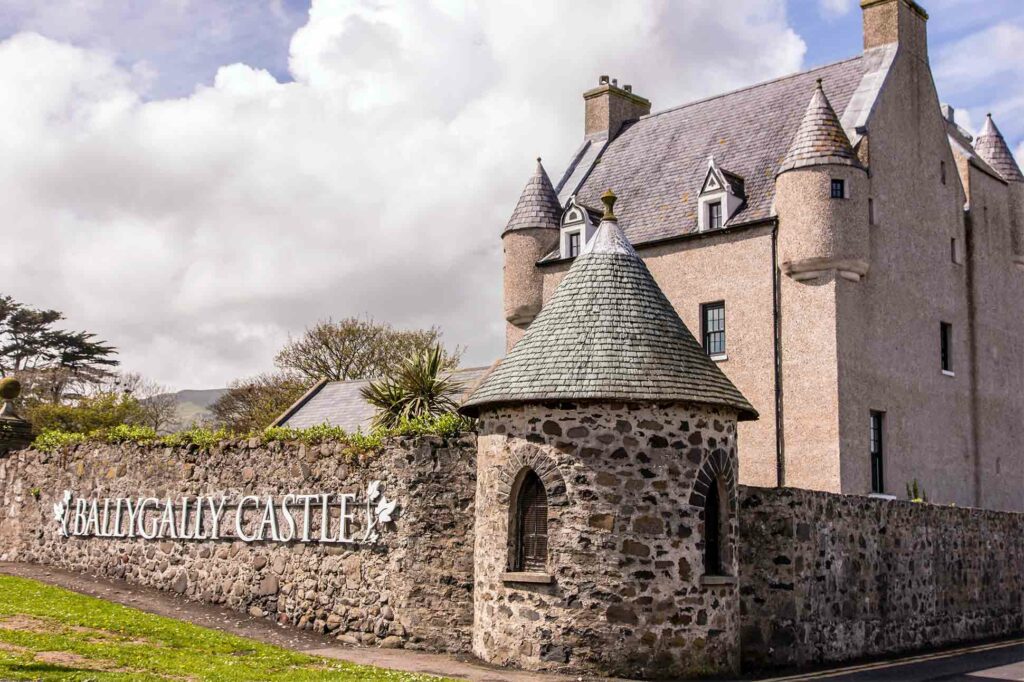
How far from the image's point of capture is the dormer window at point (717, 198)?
28.9 meters

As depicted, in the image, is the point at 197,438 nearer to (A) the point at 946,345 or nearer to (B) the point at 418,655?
(B) the point at 418,655

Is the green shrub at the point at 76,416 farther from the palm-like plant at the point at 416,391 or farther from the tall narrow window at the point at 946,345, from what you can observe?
the tall narrow window at the point at 946,345

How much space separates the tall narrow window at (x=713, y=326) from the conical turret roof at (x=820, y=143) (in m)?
3.88

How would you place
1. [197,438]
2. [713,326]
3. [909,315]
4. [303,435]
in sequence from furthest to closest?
[909,315]
[713,326]
[197,438]
[303,435]

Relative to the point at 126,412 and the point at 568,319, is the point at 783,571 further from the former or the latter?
the point at 126,412

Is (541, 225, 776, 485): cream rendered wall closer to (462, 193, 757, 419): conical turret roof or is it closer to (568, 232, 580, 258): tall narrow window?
(568, 232, 580, 258): tall narrow window

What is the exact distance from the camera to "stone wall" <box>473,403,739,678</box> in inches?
639

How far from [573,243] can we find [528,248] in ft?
4.59

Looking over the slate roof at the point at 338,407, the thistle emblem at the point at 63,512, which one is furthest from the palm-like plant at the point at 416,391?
the slate roof at the point at 338,407

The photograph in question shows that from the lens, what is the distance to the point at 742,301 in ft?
92.6

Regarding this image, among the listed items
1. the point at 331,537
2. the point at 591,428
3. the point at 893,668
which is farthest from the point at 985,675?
the point at 331,537

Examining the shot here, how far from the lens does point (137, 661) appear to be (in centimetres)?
1405

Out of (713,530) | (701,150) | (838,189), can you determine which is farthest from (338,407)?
(713,530)

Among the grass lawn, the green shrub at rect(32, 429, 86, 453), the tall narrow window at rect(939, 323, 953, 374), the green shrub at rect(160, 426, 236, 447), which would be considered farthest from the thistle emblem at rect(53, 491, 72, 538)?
the tall narrow window at rect(939, 323, 953, 374)
